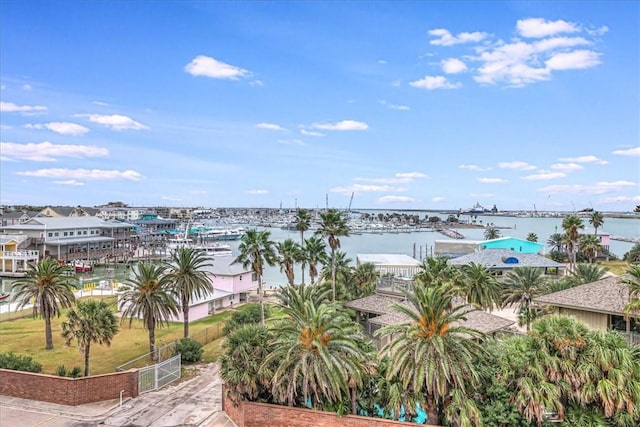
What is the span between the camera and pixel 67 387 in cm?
2361

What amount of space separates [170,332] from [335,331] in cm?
2377

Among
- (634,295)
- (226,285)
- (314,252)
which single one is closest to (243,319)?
(314,252)

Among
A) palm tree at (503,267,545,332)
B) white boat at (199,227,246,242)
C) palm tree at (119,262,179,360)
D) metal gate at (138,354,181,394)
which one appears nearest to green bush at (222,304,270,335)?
palm tree at (119,262,179,360)

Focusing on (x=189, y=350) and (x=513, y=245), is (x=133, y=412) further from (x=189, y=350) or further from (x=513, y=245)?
(x=513, y=245)

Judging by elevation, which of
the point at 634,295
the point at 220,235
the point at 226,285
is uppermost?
the point at 634,295

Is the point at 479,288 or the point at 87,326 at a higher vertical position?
the point at 479,288

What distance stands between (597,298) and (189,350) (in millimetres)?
24410

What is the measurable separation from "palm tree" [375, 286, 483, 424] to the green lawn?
17218 mm

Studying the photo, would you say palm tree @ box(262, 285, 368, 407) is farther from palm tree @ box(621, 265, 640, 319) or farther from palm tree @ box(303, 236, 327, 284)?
palm tree @ box(303, 236, 327, 284)

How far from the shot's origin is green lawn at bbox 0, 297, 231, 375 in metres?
31.0

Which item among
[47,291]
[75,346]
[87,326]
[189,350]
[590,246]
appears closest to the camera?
[87,326]

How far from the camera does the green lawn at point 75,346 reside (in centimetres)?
3100

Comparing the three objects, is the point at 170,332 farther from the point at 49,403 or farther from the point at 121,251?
the point at 121,251

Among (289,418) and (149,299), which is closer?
(289,418)
